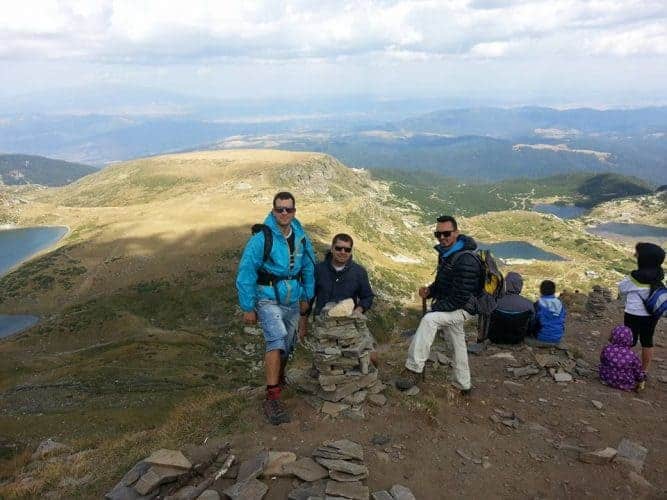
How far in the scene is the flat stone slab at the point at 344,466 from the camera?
31.0ft

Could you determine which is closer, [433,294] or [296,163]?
[433,294]

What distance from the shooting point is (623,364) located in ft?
48.3

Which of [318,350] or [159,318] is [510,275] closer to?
[318,350]

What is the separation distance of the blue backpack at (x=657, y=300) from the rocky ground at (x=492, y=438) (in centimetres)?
315

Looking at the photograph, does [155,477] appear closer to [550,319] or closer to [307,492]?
[307,492]

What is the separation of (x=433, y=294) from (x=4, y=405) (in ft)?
107

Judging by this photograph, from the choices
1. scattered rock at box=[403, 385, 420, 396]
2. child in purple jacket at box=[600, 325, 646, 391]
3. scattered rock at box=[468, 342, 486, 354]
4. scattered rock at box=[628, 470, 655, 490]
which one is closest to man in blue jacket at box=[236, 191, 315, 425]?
scattered rock at box=[403, 385, 420, 396]

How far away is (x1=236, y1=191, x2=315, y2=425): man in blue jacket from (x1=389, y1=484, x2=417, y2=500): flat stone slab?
367 centimetres

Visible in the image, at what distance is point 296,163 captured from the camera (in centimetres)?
18675

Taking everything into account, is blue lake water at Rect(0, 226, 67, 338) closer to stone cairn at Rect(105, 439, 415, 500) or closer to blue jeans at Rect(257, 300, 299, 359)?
stone cairn at Rect(105, 439, 415, 500)

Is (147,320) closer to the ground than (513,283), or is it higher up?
closer to the ground

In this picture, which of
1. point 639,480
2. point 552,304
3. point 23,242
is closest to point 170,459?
point 639,480

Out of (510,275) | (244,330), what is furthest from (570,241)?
(510,275)

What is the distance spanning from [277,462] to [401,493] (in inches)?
115
